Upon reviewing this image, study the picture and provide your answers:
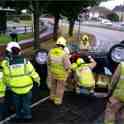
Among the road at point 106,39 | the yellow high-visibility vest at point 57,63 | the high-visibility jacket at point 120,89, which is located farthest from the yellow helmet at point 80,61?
the high-visibility jacket at point 120,89

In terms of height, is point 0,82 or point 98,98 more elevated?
point 0,82

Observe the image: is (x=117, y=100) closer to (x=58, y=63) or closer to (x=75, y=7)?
(x=58, y=63)

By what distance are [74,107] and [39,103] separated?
2.92ft

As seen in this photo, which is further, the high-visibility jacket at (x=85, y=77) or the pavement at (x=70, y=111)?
the high-visibility jacket at (x=85, y=77)

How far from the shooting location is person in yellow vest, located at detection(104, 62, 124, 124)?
26.4ft

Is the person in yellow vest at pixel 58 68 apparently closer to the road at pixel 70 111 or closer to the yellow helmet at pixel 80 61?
the road at pixel 70 111

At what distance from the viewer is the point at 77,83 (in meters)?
12.0

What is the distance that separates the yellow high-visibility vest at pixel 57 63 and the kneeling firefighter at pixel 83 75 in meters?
0.45

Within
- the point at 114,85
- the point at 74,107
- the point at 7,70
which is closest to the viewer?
the point at 114,85

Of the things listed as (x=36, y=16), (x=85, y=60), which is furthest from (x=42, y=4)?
(x=85, y=60)

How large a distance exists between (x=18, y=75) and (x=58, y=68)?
2.14 meters

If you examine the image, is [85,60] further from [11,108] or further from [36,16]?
[36,16]

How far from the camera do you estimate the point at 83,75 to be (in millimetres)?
11789

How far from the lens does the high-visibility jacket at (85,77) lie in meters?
11.7
